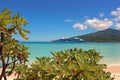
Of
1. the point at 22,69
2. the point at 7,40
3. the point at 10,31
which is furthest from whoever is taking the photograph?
the point at 22,69

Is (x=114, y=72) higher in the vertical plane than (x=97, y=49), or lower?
lower

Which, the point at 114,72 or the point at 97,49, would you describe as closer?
the point at 114,72

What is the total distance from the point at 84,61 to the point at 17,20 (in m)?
1.69

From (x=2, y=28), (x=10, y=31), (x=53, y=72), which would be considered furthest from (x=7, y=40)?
(x=53, y=72)

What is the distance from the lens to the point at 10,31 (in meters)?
4.96

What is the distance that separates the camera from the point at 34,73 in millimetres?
4996

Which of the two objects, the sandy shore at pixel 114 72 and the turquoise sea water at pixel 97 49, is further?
the turquoise sea water at pixel 97 49

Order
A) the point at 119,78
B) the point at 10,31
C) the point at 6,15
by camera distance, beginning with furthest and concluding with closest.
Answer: the point at 119,78, the point at 10,31, the point at 6,15

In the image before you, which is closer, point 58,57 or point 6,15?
point 6,15

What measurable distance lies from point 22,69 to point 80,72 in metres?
2.73

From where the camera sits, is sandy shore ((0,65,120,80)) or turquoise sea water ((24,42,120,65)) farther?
turquoise sea water ((24,42,120,65))

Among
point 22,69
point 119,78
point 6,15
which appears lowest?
point 119,78

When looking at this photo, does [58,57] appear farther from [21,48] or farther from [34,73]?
[21,48]

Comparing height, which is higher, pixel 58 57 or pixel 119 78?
pixel 58 57
